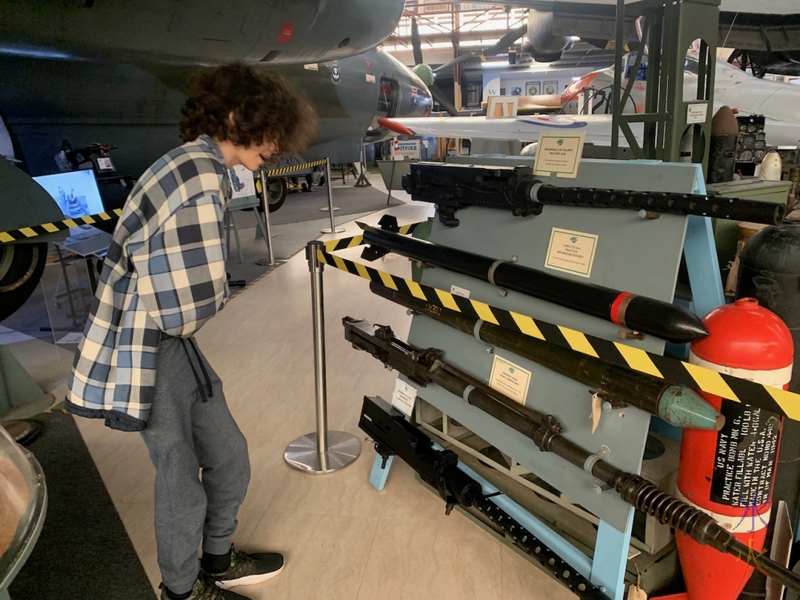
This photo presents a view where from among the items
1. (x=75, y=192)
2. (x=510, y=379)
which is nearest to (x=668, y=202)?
(x=510, y=379)

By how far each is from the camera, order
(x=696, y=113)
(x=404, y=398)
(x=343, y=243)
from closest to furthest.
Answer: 1. (x=404, y=398)
2. (x=343, y=243)
3. (x=696, y=113)

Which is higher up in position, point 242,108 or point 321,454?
point 242,108

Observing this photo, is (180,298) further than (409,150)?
No

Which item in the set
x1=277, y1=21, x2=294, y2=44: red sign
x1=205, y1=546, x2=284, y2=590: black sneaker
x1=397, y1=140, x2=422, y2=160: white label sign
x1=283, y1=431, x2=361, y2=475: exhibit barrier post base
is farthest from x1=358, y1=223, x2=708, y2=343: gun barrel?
x1=397, y1=140, x2=422, y2=160: white label sign

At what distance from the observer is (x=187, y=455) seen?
1708 mm

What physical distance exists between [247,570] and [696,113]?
9.96 ft

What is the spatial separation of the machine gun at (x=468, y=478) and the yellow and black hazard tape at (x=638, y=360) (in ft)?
0.90

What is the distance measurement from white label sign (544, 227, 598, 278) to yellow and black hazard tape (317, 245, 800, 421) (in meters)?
0.25

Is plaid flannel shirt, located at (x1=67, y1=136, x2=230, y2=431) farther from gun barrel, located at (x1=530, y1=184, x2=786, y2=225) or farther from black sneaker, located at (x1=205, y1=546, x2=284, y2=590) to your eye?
gun barrel, located at (x1=530, y1=184, x2=786, y2=225)

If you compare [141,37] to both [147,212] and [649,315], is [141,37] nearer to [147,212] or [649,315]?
[147,212]

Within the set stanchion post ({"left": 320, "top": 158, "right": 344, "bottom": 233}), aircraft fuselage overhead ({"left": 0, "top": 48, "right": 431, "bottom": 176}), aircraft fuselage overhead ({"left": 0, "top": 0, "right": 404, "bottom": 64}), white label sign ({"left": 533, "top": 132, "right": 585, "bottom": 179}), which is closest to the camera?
white label sign ({"left": 533, "top": 132, "right": 585, "bottom": 179})

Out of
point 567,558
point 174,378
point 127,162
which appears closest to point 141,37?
point 127,162

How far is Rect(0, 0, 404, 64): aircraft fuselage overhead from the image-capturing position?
10.1 ft

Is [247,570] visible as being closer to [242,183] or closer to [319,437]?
[319,437]
